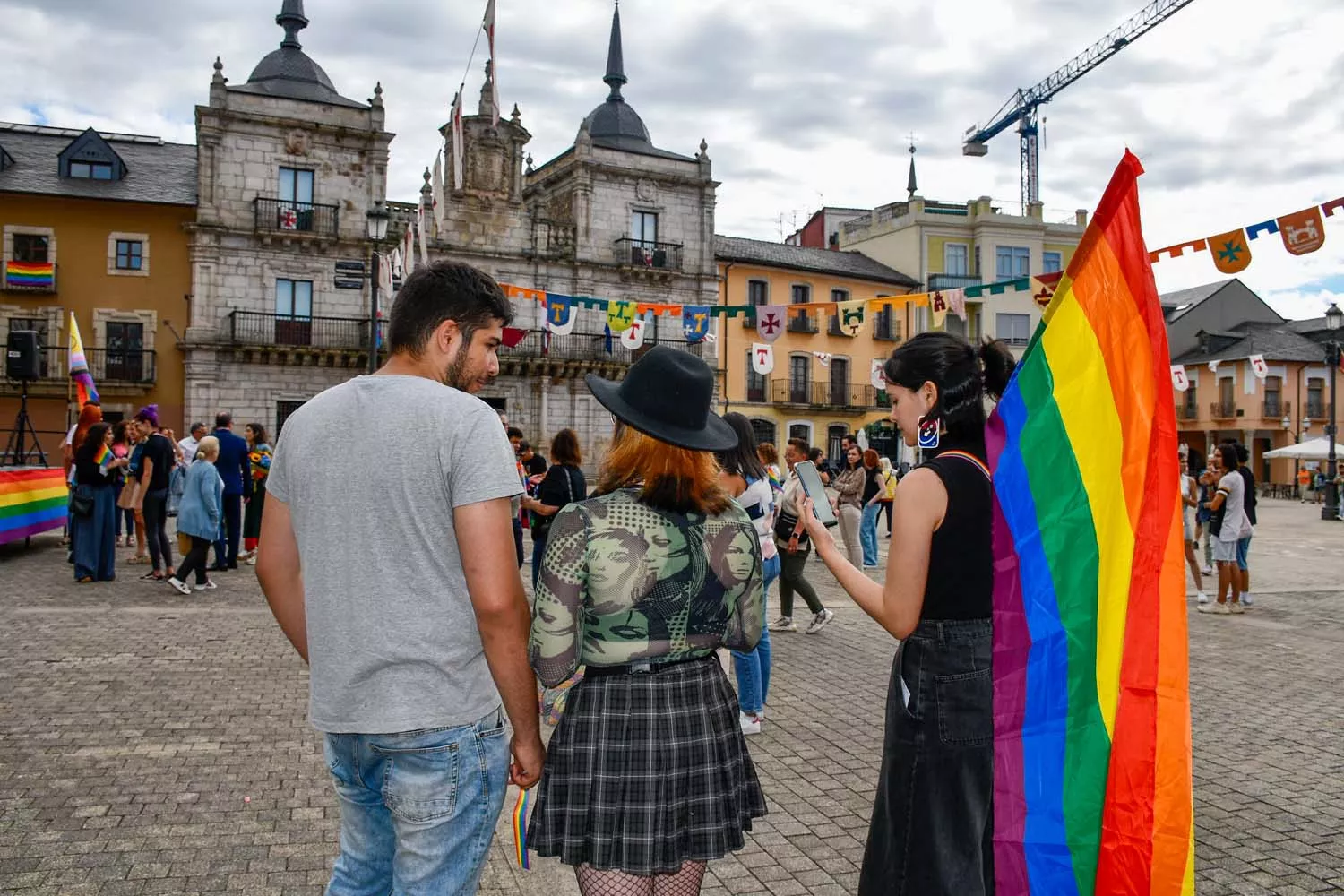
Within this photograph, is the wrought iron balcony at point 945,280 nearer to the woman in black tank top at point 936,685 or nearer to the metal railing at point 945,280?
the metal railing at point 945,280

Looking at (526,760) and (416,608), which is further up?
(416,608)

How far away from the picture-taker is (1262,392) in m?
49.8

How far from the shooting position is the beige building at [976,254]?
45.8 m

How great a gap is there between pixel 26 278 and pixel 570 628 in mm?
33919

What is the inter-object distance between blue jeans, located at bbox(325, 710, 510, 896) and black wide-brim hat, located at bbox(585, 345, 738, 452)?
833 millimetres

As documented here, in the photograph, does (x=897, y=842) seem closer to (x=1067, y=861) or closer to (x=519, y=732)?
(x=1067, y=861)

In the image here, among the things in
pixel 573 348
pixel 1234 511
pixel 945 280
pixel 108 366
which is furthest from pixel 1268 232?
pixel 945 280

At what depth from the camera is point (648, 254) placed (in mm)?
37656

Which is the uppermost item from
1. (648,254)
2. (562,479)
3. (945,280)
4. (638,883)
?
(945,280)

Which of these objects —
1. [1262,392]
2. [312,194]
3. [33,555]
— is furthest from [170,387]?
[1262,392]

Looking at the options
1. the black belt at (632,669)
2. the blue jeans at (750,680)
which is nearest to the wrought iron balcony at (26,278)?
the blue jeans at (750,680)

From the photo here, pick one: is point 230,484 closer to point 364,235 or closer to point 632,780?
point 632,780

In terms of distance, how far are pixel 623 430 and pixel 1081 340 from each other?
1379 mm

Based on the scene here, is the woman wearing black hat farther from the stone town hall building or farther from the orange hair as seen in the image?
the stone town hall building
